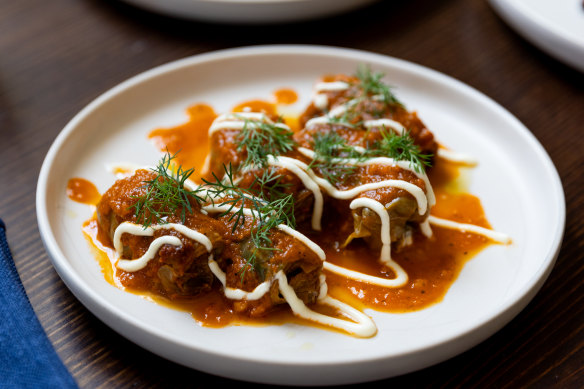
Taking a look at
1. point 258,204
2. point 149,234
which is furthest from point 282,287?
point 149,234

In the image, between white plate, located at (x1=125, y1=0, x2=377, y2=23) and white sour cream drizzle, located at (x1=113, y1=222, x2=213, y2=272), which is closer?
white sour cream drizzle, located at (x1=113, y1=222, x2=213, y2=272)

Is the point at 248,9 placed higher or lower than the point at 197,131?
higher

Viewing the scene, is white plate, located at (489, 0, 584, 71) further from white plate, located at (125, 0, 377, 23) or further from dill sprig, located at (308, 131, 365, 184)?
dill sprig, located at (308, 131, 365, 184)

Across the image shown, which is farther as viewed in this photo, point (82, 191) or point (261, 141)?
point (82, 191)

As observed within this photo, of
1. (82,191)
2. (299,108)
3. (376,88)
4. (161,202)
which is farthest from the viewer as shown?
(299,108)

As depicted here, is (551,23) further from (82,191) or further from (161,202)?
(82,191)

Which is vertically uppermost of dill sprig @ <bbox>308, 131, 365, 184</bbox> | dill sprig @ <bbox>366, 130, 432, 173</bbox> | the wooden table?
dill sprig @ <bbox>366, 130, 432, 173</bbox>

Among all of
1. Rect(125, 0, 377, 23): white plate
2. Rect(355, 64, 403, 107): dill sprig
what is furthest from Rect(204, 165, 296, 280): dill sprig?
Rect(125, 0, 377, 23): white plate

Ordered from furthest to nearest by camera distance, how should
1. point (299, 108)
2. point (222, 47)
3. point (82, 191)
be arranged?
point (222, 47), point (299, 108), point (82, 191)
